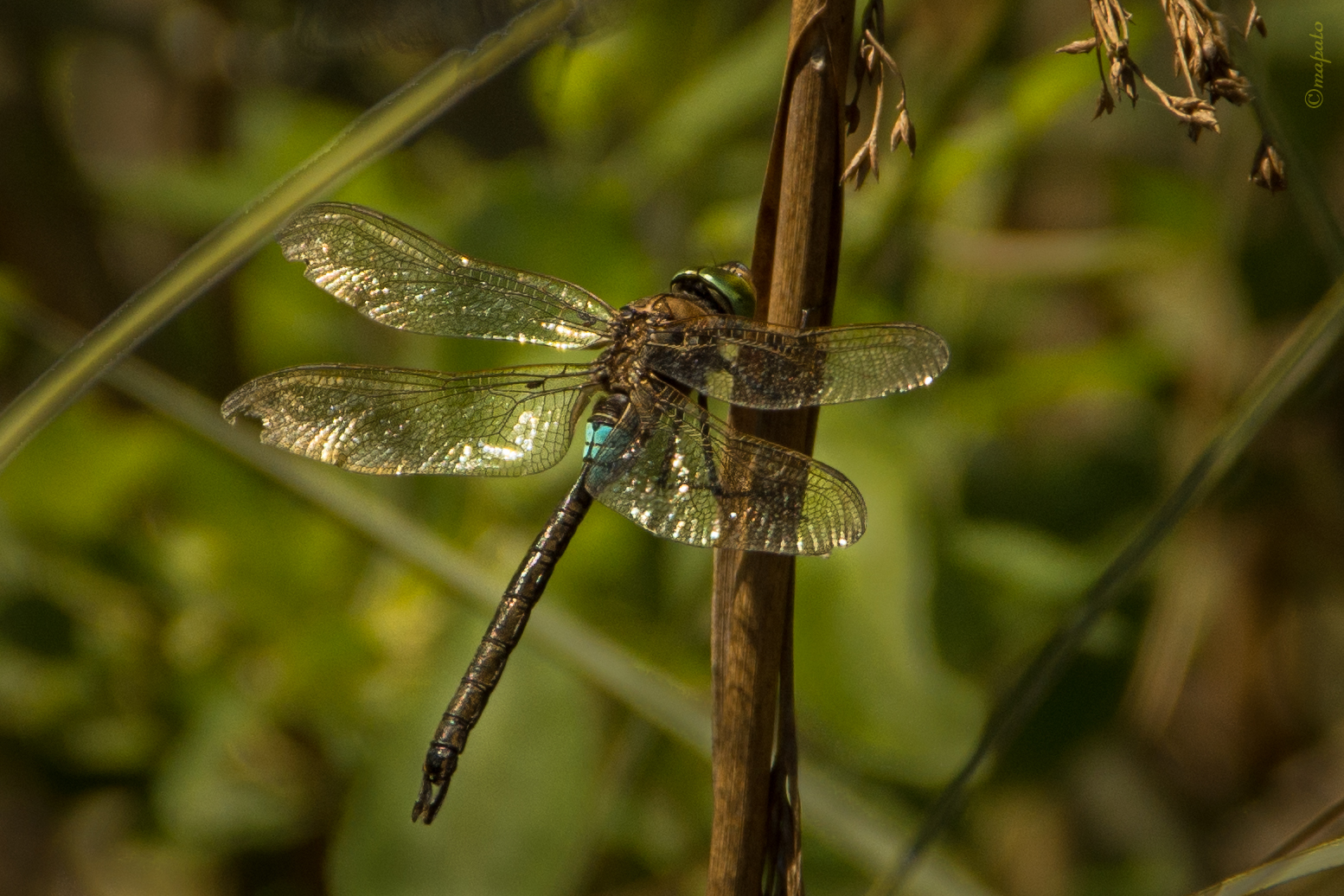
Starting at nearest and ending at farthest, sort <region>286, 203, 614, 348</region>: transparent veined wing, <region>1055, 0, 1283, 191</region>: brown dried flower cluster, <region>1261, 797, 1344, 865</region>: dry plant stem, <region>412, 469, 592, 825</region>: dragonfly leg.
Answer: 1. <region>1055, 0, 1283, 191</region>: brown dried flower cluster
2. <region>1261, 797, 1344, 865</region>: dry plant stem
3. <region>412, 469, 592, 825</region>: dragonfly leg
4. <region>286, 203, 614, 348</region>: transparent veined wing

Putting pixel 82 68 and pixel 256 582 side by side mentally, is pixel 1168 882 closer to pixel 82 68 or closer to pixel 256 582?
pixel 256 582

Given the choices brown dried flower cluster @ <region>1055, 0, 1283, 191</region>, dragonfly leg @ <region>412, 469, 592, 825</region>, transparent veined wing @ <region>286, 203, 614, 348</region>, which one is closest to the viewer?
brown dried flower cluster @ <region>1055, 0, 1283, 191</region>

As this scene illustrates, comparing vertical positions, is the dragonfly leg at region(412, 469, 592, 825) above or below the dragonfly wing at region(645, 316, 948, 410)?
below

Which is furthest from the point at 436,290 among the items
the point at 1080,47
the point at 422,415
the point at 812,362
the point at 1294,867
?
the point at 1294,867

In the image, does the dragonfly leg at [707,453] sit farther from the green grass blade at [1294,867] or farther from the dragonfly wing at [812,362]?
the green grass blade at [1294,867]

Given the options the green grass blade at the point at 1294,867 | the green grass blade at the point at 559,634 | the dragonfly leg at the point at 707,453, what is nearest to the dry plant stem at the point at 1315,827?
the green grass blade at the point at 1294,867

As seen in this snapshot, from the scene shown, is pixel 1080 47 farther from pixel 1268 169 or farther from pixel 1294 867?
pixel 1294 867

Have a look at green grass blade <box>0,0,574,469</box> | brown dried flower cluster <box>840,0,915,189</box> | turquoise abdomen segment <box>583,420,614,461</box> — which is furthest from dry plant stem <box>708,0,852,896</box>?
turquoise abdomen segment <box>583,420,614,461</box>

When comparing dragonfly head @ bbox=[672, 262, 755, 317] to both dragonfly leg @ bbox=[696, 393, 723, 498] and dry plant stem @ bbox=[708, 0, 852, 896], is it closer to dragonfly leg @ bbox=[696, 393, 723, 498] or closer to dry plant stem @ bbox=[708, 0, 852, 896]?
dragonfly leg @ bbox=[696, 393, 723, 498]
